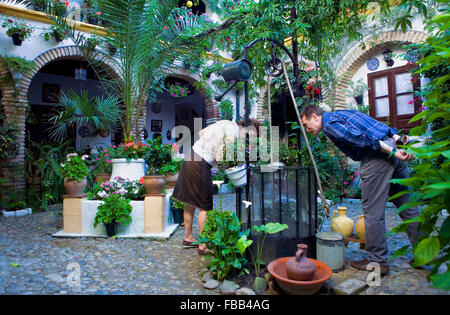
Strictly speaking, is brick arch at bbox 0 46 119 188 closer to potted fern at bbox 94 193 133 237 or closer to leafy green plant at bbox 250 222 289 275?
potted fern at bbox 94 193 133 237

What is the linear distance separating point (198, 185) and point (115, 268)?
1.17 meters

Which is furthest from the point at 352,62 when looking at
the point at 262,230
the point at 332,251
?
the point at 262,230

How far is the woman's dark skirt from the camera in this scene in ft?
10.7

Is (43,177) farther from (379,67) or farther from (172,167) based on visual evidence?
(379,67)

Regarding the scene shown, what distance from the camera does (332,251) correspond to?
8.22 feet

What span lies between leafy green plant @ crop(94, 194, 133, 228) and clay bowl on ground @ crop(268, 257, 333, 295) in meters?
2.35

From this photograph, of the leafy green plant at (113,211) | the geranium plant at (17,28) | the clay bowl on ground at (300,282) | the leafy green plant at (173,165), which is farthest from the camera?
the geranium plant at (17,28)

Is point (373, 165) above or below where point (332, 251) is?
above

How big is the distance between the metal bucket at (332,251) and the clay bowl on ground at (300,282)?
0.32m

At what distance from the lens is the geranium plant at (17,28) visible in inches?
228

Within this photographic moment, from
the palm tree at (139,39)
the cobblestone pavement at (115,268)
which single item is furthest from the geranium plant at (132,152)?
the cobblestone pavement at (115,268)

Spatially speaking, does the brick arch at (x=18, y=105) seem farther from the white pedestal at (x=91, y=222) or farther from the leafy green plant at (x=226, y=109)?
the leafy green plant at (x=226, y=109)

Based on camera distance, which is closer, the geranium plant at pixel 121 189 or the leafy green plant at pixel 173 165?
the geranium plant at pixel 121 189
